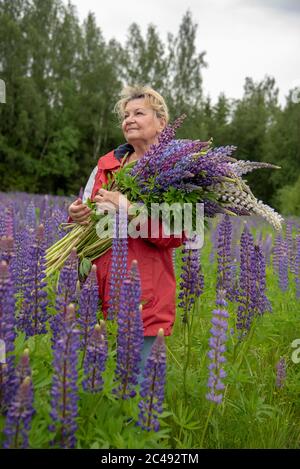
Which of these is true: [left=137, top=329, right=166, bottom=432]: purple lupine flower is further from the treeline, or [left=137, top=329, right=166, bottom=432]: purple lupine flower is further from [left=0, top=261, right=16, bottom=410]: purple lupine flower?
the treeline

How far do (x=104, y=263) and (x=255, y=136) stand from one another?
132 ft

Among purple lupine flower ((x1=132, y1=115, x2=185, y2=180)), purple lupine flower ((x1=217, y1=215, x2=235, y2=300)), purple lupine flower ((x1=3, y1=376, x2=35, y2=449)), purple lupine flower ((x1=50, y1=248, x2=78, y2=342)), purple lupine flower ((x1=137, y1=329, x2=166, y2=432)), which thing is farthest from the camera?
purple lupine flower ((x1=217, y1=215, x2=235, y2=300))

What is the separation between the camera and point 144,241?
127 inches

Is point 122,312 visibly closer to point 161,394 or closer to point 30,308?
point 161,394

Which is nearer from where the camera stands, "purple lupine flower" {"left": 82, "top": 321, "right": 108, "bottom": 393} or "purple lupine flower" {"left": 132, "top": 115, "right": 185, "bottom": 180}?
"purple lupine flower" {"left": 82, "top": 321, "right": 108, "bottom": 393}

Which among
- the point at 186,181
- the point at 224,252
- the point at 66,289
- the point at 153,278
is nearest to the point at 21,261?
the point at 153,278

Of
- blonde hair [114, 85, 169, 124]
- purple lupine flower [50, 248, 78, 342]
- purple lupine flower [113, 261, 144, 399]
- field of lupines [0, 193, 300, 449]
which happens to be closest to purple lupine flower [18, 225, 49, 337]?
field of lupines [0, 193, 300, 449]

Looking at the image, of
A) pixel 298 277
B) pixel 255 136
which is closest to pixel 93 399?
pixel 298 277

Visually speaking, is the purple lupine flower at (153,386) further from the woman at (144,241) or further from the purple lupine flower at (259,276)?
the purple lupine flower at (259,276)

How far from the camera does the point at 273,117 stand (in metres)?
47.2

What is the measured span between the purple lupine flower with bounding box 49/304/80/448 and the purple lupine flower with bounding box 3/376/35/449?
110 mm

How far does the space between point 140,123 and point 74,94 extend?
33.6 metres

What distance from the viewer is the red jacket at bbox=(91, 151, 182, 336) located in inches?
121

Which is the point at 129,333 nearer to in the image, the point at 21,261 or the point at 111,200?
the point at 111,200
